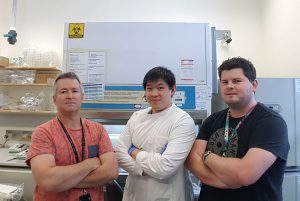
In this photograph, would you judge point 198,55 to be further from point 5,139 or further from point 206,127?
point 5,139

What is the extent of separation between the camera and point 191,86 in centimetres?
204

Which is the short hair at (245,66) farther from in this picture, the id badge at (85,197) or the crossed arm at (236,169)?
the id badge at (85,197)

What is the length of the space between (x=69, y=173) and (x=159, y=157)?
44cm

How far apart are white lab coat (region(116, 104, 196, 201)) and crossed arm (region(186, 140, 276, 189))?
152mm

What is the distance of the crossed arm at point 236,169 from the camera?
3.41 feet

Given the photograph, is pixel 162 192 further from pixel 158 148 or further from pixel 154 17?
pixel 154 17

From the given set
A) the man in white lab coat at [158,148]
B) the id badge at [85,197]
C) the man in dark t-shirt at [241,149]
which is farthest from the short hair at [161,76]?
the id badge at [85,197]

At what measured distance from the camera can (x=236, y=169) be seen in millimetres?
1059

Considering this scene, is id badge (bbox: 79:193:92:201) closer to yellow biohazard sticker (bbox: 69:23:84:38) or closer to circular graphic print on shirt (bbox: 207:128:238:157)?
circular graphic print on shirt (bbox: 207:128:238:157)

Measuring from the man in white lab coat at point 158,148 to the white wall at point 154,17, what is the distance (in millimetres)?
2029

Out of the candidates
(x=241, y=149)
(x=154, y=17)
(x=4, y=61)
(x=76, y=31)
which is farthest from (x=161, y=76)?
(x=4, y=61)

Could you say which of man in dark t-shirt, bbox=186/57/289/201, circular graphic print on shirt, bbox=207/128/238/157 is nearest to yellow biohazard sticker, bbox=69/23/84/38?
man in dark t-shirt, bbox=186/57/289/201

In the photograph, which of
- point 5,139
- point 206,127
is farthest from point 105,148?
point 5,139

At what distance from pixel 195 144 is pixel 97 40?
1.30 metres
